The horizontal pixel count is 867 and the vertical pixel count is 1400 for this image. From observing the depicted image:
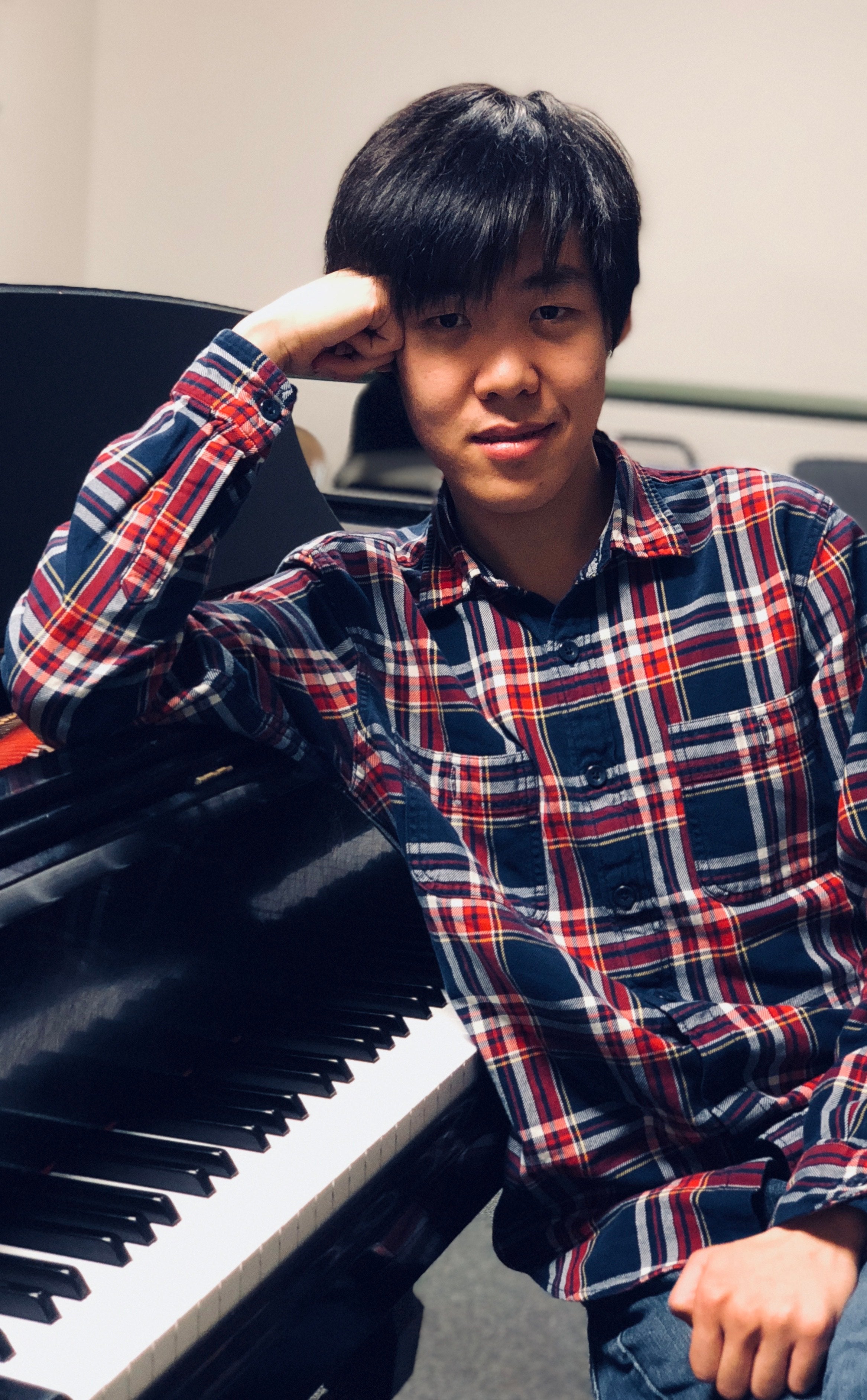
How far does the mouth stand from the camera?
1065 millimetres

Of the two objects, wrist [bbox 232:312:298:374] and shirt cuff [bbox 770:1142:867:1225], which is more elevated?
wrist [bbox 232:312:298:374]

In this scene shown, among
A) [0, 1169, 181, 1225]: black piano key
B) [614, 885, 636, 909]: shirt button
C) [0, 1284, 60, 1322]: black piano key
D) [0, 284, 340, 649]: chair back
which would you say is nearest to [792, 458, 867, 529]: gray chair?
[0, 284, 340, 649]: chair back

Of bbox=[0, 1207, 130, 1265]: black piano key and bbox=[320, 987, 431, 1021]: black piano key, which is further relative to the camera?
bbox=[320, 987, 431, 1021]: black piano key

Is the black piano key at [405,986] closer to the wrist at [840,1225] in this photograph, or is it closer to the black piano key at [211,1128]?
the black piano key at [211,1128]

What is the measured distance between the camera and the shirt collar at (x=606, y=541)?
112 centimetres

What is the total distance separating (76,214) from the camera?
15.0 ft

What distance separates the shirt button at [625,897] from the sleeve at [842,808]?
0.17 meters

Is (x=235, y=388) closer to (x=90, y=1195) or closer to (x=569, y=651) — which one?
(x=569, y=651)

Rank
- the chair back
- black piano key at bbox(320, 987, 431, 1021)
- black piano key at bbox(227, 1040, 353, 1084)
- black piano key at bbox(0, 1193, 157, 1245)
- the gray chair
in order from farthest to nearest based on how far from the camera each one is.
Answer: the gray chair → the chair back → black piano key at bbox(320, 987, 431, 1021) → black piano key at bbox(227, 1040, 353, 1084) → black piano key at bbox(0, 1193, 157, 1245)

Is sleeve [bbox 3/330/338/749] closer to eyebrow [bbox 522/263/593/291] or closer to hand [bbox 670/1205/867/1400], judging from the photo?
eyebrow [bbox 522/263/593/291]

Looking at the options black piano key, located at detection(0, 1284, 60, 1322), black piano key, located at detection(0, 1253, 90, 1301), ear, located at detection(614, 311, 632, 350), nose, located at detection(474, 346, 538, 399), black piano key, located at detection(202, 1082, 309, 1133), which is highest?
ear, located at detection(614, 311, 632, 350)

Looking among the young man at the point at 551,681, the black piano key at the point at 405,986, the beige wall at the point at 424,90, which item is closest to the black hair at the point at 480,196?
the young man at the point at 551,681

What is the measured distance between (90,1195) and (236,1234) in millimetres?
104

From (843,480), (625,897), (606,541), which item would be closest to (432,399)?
(606,541)
